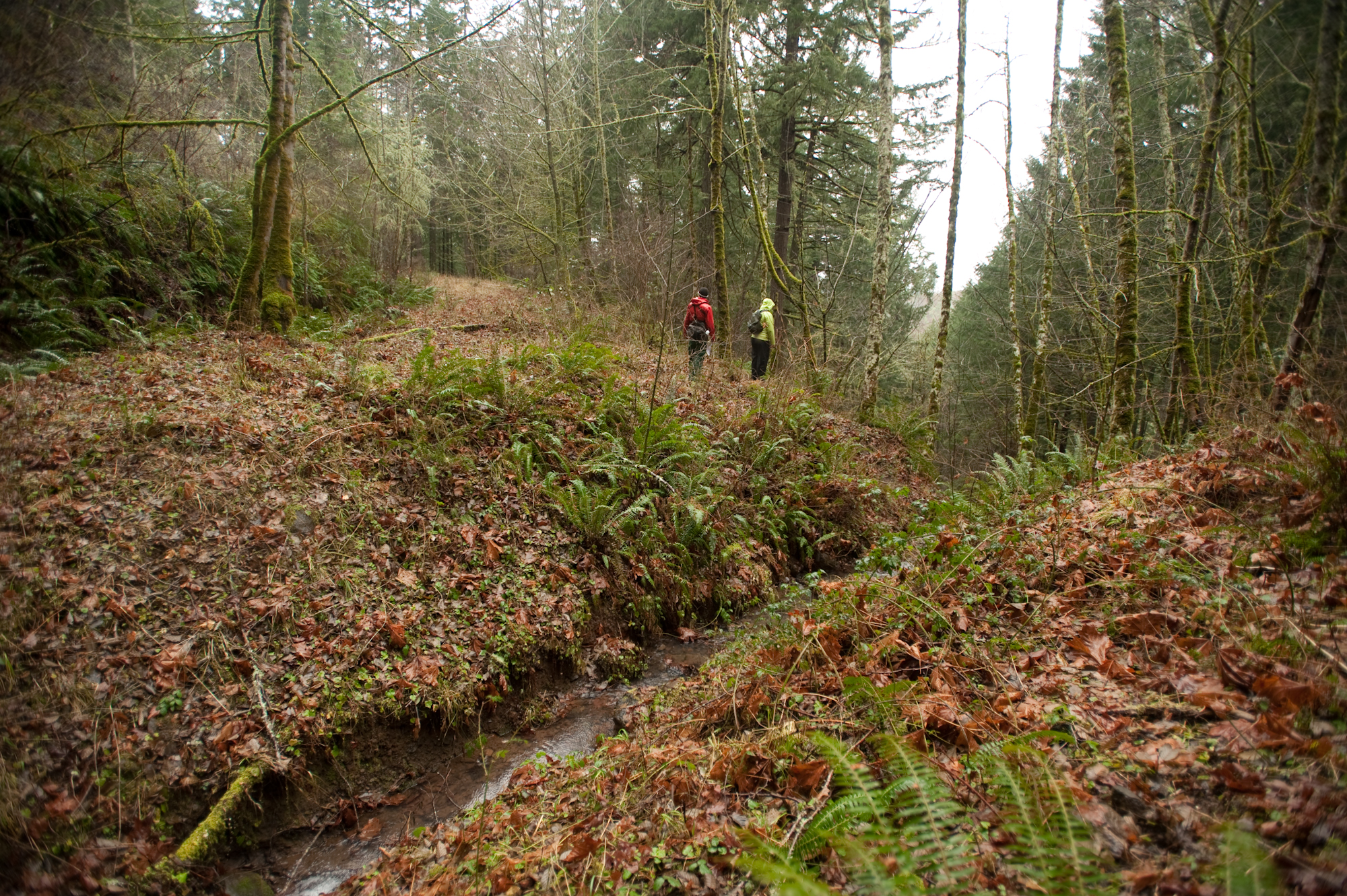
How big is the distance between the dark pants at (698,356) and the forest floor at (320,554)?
5.71ft

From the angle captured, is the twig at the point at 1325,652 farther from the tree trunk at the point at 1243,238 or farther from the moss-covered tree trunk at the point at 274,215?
the moss-covered tree trunk at the point at 274,215

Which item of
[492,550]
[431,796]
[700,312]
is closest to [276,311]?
[492,550]

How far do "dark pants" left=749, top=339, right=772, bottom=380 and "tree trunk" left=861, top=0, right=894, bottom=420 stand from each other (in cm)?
201

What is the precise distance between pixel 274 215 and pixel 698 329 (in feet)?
22.6

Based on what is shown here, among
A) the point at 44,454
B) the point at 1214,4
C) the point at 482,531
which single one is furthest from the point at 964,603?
the point at 1214,4

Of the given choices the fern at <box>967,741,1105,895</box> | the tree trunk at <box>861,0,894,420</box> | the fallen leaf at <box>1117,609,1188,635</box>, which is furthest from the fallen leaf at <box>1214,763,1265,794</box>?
the tree trunk at <box>861,0,894,420</box>

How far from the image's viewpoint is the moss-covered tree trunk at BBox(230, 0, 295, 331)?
7859 millimetres

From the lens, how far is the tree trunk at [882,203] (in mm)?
9750

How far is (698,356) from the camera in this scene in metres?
10.1

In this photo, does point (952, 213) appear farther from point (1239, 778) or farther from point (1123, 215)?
point (1239, 778)

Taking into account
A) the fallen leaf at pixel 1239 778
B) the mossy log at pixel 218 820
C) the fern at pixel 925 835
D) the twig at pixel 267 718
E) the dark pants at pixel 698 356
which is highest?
the dark pants at pixel 698 356

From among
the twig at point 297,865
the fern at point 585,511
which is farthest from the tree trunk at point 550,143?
the twig at point 297,865

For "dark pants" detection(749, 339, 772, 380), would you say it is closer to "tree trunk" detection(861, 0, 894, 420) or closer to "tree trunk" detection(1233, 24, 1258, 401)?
"tree trunk" detection(861, 0, 894, 420)

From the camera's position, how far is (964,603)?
342 centimetres
